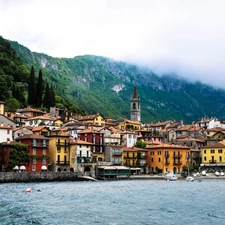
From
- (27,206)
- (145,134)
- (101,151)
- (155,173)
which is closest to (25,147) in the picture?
(101,151)

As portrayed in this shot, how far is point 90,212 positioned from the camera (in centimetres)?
4556

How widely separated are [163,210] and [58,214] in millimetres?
10105

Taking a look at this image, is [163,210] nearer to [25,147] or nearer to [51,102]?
[25,147]

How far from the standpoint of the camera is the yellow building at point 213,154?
423ft

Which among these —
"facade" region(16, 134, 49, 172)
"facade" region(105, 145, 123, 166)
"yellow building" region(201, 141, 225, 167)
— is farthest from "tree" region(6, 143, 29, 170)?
"yellow building" region(201, 141, 225, 167)

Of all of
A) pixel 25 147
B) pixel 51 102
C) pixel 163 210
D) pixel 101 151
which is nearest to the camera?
pixel 163 210

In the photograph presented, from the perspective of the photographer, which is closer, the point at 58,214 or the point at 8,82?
the point at 58,214

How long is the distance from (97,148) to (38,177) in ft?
93.9

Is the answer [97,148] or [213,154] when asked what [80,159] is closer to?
[97,148]

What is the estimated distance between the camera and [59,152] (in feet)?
348

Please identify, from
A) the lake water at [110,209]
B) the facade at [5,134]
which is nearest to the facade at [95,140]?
the facade at [5,134]

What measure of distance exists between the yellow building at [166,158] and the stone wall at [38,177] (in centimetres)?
2859

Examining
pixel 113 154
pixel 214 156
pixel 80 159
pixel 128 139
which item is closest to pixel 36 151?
pixel 80 159

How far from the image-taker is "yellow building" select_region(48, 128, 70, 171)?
345ft
